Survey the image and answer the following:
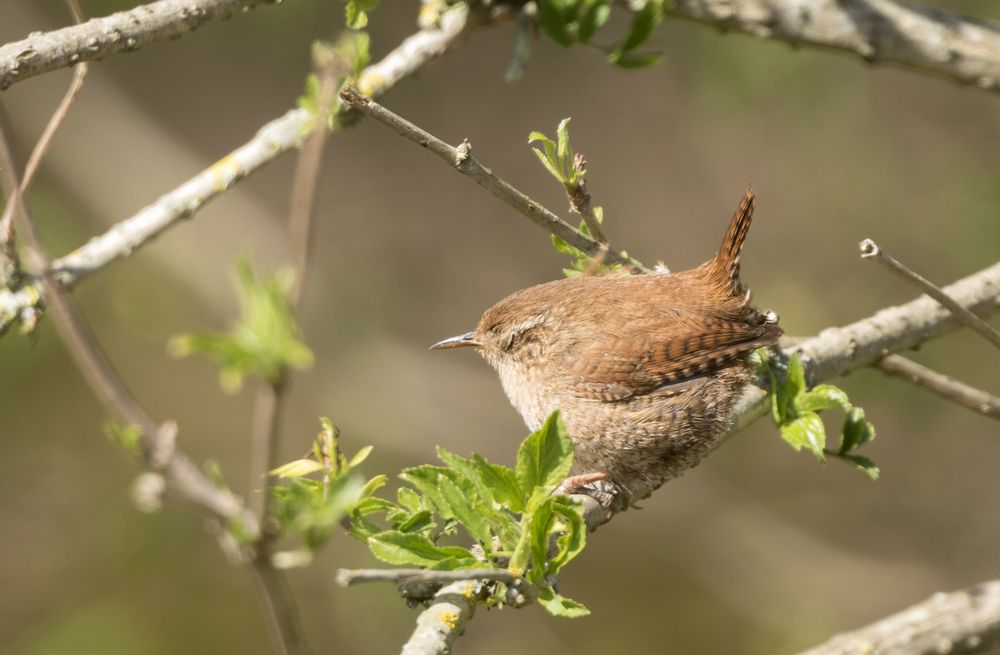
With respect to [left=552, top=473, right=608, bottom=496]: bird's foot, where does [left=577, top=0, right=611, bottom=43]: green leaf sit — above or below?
above

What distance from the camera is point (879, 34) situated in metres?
3.12

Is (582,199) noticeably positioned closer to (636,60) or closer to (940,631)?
(636,60)

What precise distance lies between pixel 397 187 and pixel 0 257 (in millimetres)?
5504

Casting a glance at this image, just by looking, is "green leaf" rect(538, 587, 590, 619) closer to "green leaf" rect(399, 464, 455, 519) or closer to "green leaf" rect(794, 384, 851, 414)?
"green leaf" rect(399, 464, 455, 519)

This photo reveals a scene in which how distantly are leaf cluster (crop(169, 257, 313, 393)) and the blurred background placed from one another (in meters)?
4.28

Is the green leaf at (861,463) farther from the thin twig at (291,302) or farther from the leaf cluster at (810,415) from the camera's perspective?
the thin twig at (291,302)

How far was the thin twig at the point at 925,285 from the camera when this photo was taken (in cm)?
212

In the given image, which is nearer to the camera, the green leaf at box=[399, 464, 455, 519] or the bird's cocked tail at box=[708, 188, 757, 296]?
the green leaf at box=[399, 464, 455, 519]

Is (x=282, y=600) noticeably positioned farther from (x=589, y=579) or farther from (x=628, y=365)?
(x=589, y=579)

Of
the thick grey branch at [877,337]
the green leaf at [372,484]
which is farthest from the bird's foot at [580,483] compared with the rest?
the green leaf at [372,484]

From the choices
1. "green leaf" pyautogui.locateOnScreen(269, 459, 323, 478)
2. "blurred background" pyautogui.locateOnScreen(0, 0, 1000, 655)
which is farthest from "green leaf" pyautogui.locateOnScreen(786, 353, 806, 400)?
"blurred background" pyautogui.locateOnScreen(0, 0, 1000, 655)

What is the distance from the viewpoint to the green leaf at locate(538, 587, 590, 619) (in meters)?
1.90

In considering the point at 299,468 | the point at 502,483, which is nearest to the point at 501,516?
the point at 502,483

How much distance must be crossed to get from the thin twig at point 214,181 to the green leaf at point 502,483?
997 millimetres
